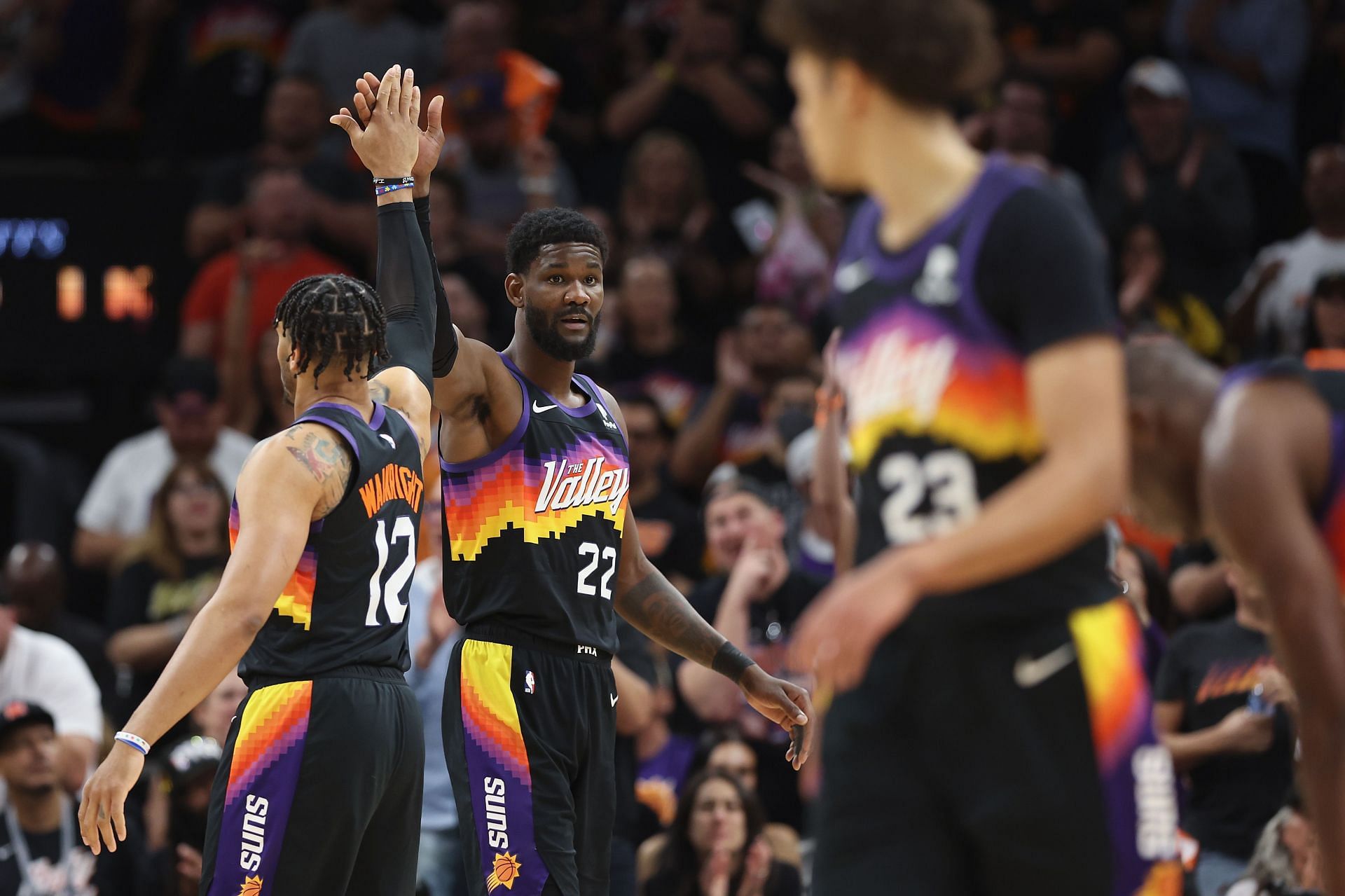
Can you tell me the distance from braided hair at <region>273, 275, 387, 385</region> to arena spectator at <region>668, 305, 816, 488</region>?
5468 millimetres

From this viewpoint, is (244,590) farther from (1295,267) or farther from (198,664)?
(1295,267)

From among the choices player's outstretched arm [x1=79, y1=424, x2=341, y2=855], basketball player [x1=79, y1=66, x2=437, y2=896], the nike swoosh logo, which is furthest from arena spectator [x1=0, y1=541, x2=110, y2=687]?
the nike swoosh logo

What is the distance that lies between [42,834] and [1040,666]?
5994 mm

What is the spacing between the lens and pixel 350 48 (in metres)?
11.7

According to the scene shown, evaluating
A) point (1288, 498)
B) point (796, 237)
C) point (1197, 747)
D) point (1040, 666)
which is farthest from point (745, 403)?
point (1288, 498)

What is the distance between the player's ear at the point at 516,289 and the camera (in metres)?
5.63

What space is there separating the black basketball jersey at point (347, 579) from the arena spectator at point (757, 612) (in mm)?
3400

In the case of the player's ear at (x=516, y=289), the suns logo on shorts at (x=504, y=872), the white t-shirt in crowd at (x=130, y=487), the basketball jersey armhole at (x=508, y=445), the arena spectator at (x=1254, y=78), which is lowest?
the suns logo on shorts at (x=504, y=872)

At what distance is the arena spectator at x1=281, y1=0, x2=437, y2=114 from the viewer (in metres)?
11.7

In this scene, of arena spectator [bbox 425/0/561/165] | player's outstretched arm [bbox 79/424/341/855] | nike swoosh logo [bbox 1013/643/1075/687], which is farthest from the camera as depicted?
arena spectator [bbox 425/0/561/165]

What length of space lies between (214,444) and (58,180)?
233cm

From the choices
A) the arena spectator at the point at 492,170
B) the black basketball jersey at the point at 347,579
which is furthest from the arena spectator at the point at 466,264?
the black basketball jersey at the point at 347,579

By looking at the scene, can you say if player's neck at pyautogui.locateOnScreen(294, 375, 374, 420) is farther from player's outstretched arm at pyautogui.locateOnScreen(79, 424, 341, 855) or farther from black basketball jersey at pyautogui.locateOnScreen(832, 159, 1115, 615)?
black basketball jersey at pyautogui.locateOnScreen(832, 159, 1115, 615)

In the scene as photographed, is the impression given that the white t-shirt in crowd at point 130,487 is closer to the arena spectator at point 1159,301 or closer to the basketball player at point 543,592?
the basketball player at point 543,592
